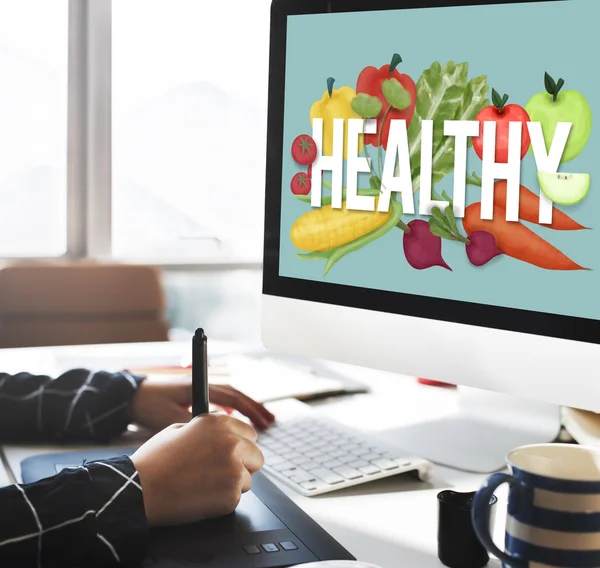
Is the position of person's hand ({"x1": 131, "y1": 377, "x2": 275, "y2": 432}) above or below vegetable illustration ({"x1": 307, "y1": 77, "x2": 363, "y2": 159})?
below

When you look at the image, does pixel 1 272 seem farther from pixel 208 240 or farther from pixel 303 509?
pixel 303 509

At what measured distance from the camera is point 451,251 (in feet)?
2.54

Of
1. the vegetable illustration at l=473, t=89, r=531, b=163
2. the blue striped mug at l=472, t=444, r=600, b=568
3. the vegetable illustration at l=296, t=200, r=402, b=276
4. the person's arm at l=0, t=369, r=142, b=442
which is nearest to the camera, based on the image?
the blue striped mug at l=472, t=444, r=600, b=568

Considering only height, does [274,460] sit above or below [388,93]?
below

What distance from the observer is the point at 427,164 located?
78 cm

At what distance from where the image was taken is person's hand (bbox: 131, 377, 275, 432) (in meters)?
0.95

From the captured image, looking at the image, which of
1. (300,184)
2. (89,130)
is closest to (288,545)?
(300,184)

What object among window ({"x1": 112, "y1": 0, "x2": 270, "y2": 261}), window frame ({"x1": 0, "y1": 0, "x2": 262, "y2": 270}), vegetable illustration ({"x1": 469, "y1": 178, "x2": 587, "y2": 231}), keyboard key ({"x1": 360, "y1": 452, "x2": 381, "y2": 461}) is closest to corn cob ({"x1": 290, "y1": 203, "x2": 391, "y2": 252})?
vegetable illustration ({"x1": 469, "y1": 178, "x2": 587, "y2": 231})

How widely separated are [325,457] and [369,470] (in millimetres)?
60

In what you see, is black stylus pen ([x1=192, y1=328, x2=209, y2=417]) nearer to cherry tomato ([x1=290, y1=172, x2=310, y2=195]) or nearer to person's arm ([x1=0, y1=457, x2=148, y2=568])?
person's arm ([x1=0, y1=457, x2=148, y2=568])

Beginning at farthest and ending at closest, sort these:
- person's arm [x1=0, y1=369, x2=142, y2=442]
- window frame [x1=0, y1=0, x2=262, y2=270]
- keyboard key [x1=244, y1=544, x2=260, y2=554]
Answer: window frame [x1=0, y1=0, x2=262, y2=270]
person's arm [x1=0, y1=369, x2=142, y2=442]
keyboard key [x1=244, y1=544, x2=260, y2=554]

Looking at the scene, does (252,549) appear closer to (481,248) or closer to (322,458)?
(322,458)

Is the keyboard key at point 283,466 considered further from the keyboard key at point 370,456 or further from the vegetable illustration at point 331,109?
the vegetable illustration at point 331,109

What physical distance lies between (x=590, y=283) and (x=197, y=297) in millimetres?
3940
